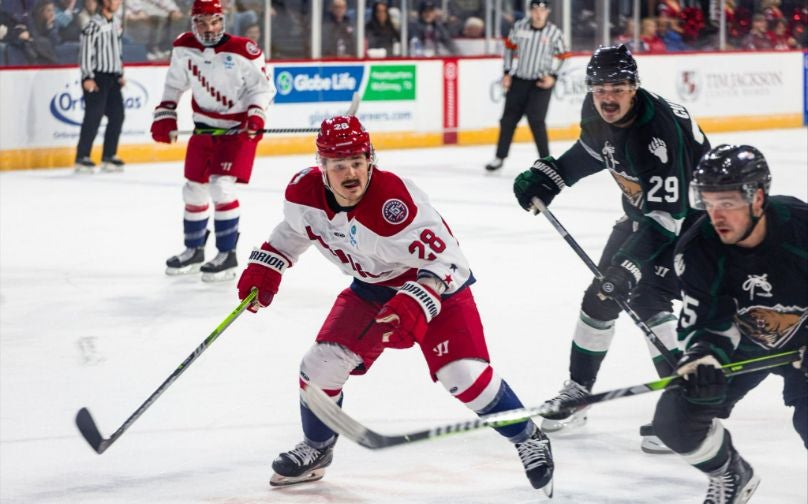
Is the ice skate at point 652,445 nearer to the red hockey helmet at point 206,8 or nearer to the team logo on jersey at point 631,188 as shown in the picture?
the team logo on jersey at point 631,188

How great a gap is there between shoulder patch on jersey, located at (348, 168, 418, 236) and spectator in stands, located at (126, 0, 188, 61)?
721 cm

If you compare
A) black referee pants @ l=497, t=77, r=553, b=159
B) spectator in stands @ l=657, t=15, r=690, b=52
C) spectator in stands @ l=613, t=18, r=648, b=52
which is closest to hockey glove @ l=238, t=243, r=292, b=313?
black referee pants @ l=497, t=77, r=553, b=159

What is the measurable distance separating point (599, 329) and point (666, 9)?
9927mm

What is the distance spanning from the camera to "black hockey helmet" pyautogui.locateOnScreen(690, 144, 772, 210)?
233 cm

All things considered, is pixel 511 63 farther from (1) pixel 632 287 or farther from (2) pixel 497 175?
(1) pixel 632 287

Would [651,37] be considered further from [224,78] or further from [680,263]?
[680,263]

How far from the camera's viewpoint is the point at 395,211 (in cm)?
284

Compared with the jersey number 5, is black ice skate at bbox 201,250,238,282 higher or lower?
lower

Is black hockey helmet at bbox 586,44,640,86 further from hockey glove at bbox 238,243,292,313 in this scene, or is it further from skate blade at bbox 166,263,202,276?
skate blade at bbox 166,263,202,276

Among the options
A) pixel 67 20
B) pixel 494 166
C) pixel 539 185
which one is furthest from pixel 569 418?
pixel 67 20

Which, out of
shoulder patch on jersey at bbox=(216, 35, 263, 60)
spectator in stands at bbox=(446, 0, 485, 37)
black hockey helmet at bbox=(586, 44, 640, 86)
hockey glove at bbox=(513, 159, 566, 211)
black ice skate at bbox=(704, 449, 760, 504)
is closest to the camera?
black ice skate at bbox=(704, 449, 760, 504)

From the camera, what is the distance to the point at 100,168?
8953 mm

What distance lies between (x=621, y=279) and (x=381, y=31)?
320 inches

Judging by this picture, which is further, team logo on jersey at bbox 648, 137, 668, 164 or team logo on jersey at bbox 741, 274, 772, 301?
team logo on jersey at bbox 648, 137, 668, 164
